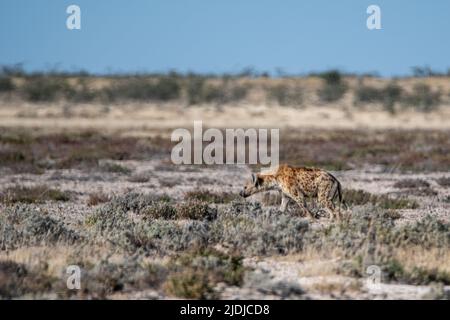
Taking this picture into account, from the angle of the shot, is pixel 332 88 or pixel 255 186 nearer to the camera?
pixel 255 186

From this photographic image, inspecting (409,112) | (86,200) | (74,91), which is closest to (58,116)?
(74,91)

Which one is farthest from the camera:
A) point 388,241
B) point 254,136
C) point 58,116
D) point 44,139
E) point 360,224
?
point 58,116

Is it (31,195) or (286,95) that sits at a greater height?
(31,195)

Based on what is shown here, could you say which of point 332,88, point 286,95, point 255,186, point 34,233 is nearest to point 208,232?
point 34,233

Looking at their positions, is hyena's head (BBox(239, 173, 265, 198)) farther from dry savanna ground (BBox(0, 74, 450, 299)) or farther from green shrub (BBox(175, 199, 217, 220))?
green shrub (BBox(175, 199, 217, 220))

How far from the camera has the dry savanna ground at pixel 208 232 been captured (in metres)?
9.60

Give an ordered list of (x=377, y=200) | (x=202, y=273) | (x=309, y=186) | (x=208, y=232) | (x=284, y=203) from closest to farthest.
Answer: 1. (x=202, y=273)
2. (x=208, y=232)
3. (x=309, y=186)
4. (x=284, y=203)
5. (x=377, y=200)

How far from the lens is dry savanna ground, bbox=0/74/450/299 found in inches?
378

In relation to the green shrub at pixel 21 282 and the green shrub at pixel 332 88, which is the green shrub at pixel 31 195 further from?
the green shrub at pixel 332 88

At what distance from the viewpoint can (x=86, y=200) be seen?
60.7 feet

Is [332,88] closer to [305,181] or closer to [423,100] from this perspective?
[423,100]

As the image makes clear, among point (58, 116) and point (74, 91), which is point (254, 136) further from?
point (74, 91)

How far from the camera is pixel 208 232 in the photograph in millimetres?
12523
